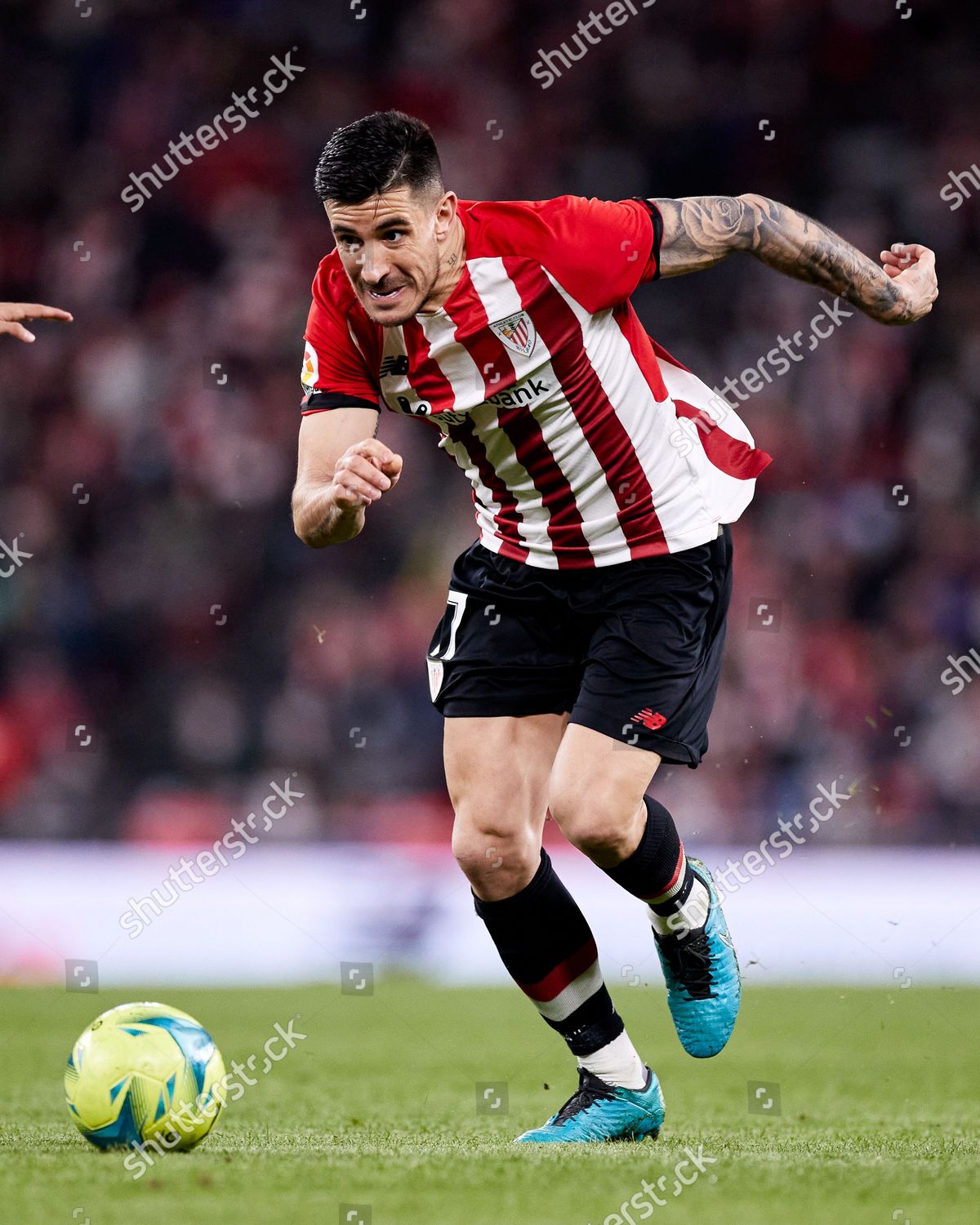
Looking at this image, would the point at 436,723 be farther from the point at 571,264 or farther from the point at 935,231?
the point at 571,264

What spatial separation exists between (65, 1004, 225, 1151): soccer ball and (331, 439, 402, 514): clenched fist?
1.35 m

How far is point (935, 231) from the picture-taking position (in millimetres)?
12727

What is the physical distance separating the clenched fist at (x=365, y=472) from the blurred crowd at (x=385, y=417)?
6.77 m

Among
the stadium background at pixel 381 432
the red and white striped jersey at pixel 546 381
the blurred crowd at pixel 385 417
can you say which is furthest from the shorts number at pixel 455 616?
the blurred crowd at pixel 385 417

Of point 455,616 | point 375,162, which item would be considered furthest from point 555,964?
point 375,162

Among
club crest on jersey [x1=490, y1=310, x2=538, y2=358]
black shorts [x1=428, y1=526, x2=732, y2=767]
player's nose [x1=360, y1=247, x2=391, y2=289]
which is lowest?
black shorts [x1=428, y1=526, x2=732, y2=767]

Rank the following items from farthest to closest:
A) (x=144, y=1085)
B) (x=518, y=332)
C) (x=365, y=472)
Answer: (x=518, y=332) < (x=144, y=1085) < (x=365, y=472)

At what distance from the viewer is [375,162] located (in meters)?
3.92

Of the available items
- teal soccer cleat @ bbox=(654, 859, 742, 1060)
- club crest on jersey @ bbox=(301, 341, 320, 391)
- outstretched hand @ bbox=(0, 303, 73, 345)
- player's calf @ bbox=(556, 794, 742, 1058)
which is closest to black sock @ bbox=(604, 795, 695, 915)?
player's calf @ bbox=(556, 794, 742, 1058)

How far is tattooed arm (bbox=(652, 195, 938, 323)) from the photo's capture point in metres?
4.30

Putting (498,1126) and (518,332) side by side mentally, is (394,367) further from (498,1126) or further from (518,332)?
(498,1126)

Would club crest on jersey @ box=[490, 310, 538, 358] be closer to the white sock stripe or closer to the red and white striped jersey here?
the red and white striped jersey

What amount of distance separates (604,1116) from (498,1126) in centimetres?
44

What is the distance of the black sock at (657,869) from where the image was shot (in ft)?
13.8
